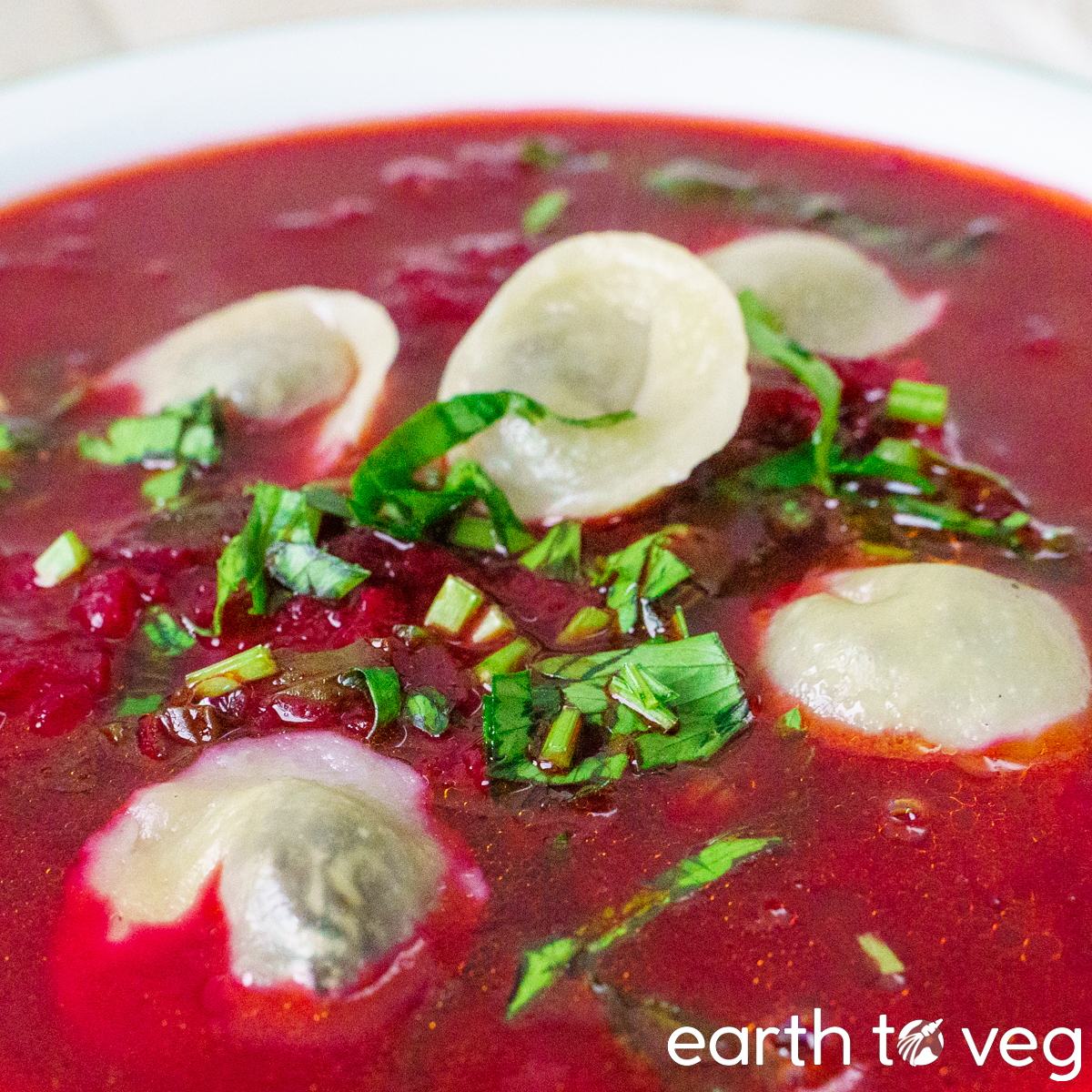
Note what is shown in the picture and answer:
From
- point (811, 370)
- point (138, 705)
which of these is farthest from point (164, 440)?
point (811, 370)

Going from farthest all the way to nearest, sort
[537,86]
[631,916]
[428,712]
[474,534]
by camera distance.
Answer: [537,86] → [474,534] → [428,712] → [631,916]

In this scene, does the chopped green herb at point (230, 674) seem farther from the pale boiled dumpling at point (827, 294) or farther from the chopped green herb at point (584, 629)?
the pale boiled dumpling at point (827, 294)

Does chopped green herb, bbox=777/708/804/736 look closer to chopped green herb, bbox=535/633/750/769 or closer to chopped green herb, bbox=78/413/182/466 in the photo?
chopped green herb, bbox=535/633/750/769

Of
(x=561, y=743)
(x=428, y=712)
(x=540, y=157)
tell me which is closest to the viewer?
(x=561, y=743)

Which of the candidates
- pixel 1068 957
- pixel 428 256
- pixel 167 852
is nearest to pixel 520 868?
pixel 167 852

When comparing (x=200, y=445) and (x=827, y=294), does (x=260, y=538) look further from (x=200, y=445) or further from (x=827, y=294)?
(x=827, y=294)

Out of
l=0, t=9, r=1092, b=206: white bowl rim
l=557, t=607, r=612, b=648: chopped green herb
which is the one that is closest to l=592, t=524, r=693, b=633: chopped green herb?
l=557, t=607, r=612, b=648: chopped green herb
